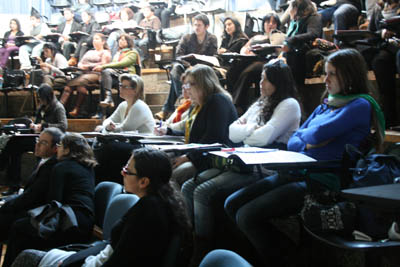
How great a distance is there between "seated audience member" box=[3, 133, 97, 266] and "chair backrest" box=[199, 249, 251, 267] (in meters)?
1.02

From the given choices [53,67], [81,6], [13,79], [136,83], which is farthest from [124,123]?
[81,6]

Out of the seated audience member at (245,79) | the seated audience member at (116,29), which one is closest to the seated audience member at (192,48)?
the seated audience member at (245,79)

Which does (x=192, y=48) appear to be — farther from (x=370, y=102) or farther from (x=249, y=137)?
(x=370, y=102)

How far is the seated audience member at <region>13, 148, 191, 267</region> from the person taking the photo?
59.6 inches

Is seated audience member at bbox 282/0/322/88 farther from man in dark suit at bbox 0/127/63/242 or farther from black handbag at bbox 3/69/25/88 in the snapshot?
black handbag at bbox 3/69/25/88

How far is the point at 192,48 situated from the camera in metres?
5.30

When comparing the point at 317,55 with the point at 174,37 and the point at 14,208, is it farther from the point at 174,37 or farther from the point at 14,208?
the point at 174,37

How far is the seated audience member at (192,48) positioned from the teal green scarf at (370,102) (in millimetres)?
3038

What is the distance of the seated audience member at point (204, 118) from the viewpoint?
256 cm

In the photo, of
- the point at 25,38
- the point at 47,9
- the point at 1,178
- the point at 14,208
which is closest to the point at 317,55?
the point at 14,208

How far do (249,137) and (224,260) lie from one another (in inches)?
48.2

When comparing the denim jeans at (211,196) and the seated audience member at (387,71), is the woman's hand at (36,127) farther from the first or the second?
the seated audience member at (387,71)

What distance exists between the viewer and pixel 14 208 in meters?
2.48

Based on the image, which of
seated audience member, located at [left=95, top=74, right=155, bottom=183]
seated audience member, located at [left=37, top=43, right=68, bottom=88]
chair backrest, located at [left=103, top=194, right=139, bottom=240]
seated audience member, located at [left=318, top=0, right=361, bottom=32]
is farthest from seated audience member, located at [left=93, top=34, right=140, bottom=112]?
chair backrest, located at [left=103, top=194, right=139, bottom=240]
